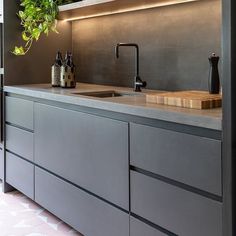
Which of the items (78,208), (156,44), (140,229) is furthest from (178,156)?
(156,44)

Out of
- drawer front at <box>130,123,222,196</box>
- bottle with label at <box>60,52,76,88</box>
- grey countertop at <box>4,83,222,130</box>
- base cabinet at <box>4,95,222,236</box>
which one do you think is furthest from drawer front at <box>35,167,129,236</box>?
bottle with label at <box>60,52,76,88</box>

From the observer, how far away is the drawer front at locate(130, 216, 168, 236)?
1.81m

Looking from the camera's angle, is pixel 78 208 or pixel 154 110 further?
pixel 78 208

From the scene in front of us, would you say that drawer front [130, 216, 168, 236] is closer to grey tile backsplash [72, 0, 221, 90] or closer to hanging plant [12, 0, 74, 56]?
grey tile backsplash [72, 0, 221, 90]

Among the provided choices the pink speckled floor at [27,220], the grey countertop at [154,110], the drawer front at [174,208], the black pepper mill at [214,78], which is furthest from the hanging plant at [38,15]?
the drawer front at [174,208]

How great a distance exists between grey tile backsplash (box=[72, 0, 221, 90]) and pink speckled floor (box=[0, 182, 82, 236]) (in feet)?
3.62

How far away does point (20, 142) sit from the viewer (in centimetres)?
313

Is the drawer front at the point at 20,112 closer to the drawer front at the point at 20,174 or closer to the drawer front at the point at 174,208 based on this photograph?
the drawer front at the point at 20,174

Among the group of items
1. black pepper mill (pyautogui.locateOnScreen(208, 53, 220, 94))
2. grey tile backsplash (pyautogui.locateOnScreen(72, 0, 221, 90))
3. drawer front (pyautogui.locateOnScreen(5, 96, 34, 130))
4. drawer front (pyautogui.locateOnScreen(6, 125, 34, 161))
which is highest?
grey tile backsplash (pyautogui.locateOnScreen(72, 0, 221, 90))

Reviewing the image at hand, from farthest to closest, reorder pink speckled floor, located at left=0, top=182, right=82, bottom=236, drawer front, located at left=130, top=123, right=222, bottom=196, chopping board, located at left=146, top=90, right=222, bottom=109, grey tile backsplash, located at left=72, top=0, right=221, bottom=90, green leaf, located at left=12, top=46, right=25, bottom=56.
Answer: green leaf, located at left=12, top=46, right=25, bottom=56
pink speckled floor, located at left=0, top=182, right=82, bottom=236
grey tile backsplash, located at left=72, top=0, right=221, bottom=90
chopping board, located at left=146, top=90, right=222, bottom=109
drawer front, located at left=130, top=123, right=222, bottom=196

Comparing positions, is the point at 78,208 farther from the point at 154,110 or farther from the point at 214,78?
the point at 214,78

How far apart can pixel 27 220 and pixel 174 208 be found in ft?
4.85

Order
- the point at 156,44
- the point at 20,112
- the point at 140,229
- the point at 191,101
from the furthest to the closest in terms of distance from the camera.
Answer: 1. the point at 20,112
2. the point at 156,44
3. the point at 140,229
4. the point at 191,101
